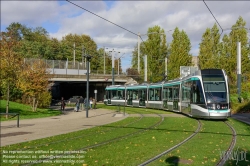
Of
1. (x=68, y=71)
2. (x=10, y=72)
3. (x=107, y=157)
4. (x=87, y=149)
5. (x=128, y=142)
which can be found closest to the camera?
(x=107, y=157)

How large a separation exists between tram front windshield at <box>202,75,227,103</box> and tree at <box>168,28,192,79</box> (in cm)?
3294

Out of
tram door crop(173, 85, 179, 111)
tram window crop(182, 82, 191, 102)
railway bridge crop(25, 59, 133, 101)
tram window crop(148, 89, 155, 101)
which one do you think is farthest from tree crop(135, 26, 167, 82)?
tram window crop(182, 82, 191, 102)

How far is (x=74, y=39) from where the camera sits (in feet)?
295

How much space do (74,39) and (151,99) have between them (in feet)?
190

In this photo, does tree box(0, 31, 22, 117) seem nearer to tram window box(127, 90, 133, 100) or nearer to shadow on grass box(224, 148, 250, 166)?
tram window box(127, 90, 133, 100)

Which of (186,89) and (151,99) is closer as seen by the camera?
(186,89)

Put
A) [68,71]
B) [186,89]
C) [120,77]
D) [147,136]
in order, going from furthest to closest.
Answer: [120,77], [68,71], [186,89], [147,136]

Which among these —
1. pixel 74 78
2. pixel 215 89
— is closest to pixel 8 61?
pixel 215 89

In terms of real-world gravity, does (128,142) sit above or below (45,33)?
below

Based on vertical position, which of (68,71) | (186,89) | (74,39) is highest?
(74,39)

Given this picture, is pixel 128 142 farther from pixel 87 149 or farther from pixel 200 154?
pixel 200 154

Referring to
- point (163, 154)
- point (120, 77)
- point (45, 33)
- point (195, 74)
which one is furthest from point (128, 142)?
point (45, 33)

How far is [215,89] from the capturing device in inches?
793

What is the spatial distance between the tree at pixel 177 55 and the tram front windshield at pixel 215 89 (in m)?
32.9
